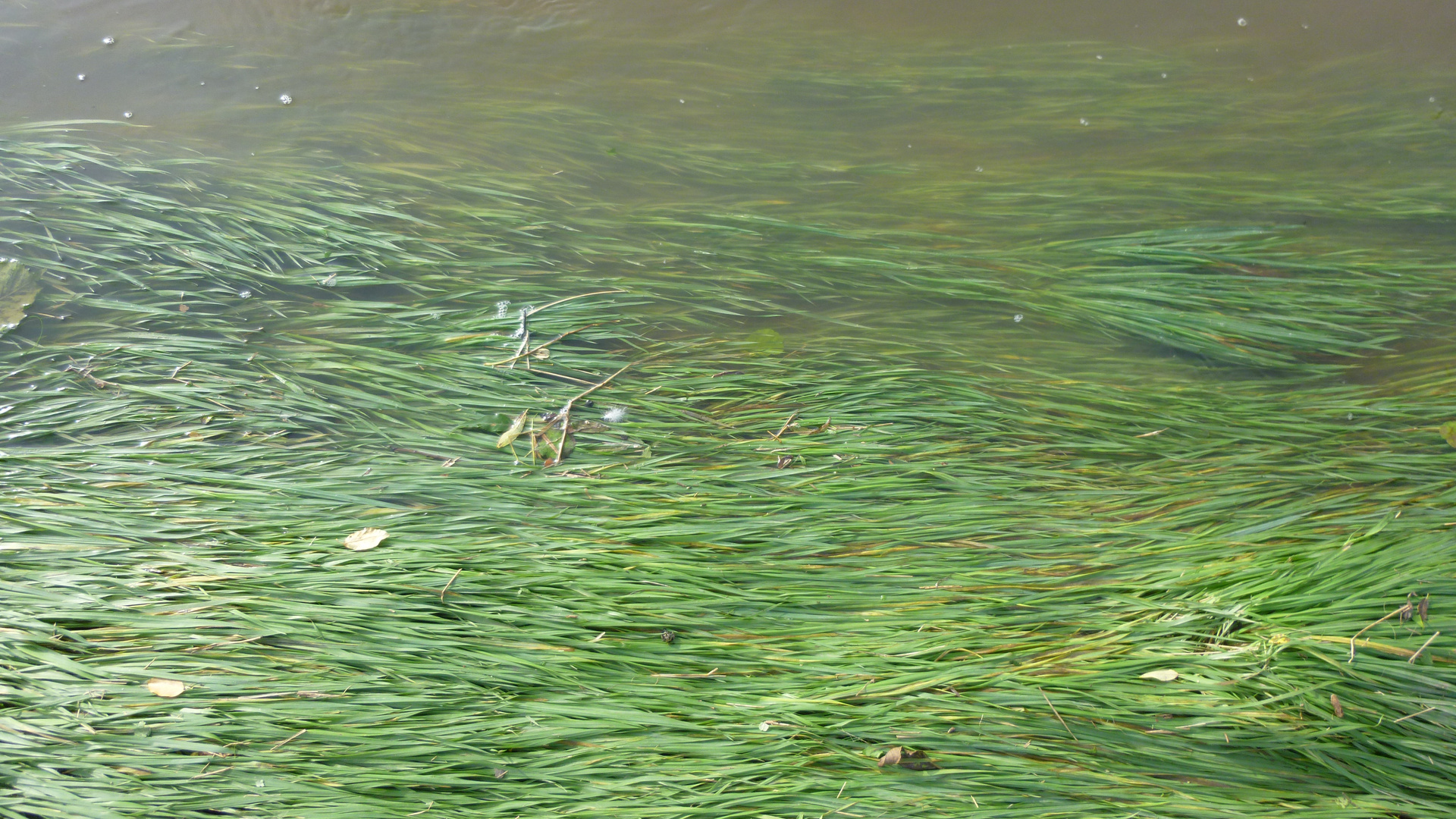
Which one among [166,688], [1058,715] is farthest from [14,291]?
[1058,715]

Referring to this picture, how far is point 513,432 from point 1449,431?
2576mm

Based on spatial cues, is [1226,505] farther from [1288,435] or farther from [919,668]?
[919,668]

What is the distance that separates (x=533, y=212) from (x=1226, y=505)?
2.20 meters

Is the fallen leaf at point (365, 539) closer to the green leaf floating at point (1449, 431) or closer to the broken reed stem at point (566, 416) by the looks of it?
the broken reed stem at point (566, 416)

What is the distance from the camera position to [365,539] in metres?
1.73

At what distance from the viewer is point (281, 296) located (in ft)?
7.05

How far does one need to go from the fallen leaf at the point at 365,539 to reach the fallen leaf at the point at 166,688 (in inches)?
17.4

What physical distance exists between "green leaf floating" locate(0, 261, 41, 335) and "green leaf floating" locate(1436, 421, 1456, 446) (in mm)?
4129

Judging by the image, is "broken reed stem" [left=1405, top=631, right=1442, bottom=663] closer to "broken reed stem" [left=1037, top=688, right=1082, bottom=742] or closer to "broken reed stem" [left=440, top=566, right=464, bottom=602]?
"broken reed stem" [left=1037, top=688, right=1082, bottom=742]

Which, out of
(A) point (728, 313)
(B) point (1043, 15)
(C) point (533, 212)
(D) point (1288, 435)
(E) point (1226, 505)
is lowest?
(E) point (1226, 505)

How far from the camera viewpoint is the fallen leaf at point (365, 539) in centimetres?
172

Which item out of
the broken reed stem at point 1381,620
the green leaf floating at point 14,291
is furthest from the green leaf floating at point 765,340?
the green leaf floating at point 14,291

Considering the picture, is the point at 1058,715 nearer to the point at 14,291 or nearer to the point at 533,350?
the point at 533,350

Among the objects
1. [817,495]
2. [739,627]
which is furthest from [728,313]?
[739,627]
